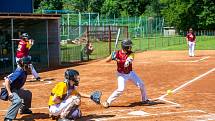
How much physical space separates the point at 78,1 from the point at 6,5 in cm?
6596

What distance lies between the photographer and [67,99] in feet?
33.9

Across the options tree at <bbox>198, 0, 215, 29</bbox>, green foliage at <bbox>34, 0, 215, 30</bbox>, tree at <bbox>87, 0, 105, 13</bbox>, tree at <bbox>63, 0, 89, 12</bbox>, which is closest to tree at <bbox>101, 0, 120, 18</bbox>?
green foliage at <bbox>34, 0, 215, 30</bbox>

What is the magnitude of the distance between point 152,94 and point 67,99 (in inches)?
199

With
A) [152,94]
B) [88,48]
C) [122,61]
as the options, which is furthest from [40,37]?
[122,61]

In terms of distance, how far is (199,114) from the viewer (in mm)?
11320

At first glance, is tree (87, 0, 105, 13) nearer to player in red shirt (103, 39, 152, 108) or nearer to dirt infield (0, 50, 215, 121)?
dirt infield (0, 50, 215, 121)

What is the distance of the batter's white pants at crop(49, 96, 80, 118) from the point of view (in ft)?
33.3

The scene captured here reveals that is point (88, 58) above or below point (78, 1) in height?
below

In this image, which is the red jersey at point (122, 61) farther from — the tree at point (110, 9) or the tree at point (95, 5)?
the tree at point (95, 5)

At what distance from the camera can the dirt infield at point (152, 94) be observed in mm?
11336

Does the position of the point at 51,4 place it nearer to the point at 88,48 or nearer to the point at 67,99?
the point at 88,48

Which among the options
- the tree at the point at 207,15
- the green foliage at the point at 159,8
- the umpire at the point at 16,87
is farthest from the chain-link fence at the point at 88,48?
the tree at the point at 207,15

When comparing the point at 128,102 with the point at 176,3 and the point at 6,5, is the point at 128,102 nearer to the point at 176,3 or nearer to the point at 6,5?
the point at 6,5

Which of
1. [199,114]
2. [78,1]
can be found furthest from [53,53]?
[78,1]
